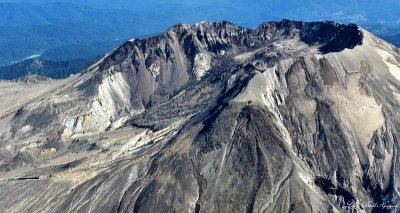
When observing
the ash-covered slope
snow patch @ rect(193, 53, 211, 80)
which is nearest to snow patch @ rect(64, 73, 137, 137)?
the ash-covered slope

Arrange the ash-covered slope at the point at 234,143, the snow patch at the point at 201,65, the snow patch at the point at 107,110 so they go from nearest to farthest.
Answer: the ash-covered slope at the point at 234,143, the snow patch at the point at 107,110, the snow patch at the point at 201,65

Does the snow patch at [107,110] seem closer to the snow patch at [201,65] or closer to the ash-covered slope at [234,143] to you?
the ash-covered slope at [234,143]

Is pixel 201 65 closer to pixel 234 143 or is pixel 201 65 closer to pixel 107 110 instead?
pixel 107 110

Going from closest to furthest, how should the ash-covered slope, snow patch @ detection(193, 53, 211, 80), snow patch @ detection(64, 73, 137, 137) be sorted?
the ash-covered slope
snow patch @ detection(64, 73, 137, 137)
snow patch @ detection(193, 53, 211, 80)

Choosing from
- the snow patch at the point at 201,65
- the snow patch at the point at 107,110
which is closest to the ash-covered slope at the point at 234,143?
the snow patch at the point at 107,110

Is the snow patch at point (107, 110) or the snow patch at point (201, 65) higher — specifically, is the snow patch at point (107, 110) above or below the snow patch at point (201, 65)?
below

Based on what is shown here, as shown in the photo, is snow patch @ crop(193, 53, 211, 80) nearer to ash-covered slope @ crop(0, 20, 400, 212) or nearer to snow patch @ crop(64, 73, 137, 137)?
ash-covered slope @ crop(0, 20, 400, 212)

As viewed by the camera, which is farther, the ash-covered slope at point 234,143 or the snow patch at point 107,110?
the snow patch at point 107,110

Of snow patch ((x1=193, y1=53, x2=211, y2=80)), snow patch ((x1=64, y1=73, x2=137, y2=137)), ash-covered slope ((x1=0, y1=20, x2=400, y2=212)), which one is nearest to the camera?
ash-covered slope ((x1=0, y1=20, x2=400, y2=212))

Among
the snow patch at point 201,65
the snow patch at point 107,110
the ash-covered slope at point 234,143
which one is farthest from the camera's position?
the snow patch at point 201,65
